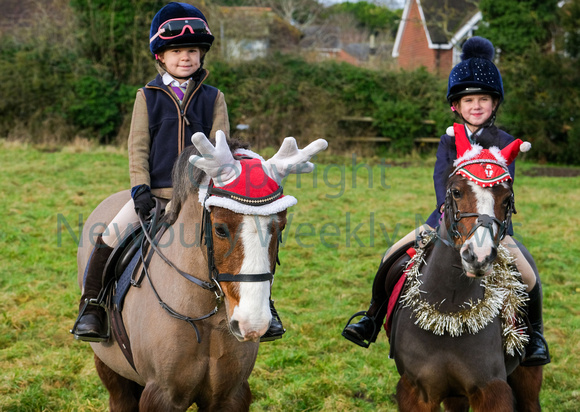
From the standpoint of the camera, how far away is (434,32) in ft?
99.2

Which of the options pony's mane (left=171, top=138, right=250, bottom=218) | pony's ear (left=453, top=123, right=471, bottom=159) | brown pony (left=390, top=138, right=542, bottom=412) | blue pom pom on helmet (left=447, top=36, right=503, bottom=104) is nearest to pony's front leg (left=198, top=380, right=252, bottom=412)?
pony's mane (left=171, top=138, right=250, bottom=218)

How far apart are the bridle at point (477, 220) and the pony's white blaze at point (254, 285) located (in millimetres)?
1193

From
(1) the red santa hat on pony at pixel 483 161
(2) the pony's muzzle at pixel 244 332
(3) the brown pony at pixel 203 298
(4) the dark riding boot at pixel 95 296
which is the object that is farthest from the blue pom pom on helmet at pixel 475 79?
(4) the dark riding boot at pixel 95 296

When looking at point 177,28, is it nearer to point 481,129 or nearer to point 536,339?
point 481,129

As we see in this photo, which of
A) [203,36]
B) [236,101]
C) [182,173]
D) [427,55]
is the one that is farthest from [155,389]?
[427,55]

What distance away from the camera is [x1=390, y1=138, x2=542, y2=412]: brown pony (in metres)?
3.16

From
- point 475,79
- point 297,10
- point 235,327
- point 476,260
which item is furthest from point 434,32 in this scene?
point 235,327

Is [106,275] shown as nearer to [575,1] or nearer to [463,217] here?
[463,217]

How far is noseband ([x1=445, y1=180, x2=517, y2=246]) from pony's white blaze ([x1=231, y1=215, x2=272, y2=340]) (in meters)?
1.19

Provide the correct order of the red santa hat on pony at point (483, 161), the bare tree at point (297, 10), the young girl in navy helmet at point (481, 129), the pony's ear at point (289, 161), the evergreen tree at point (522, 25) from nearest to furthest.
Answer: the pony's ear at point (289, 161)
the red santa hat on pony at point (483, 161)
the young girl in navy helmet at point (481, 129)
the evergreen tree at point (522, 25)
the bare tree at point (297, 10)

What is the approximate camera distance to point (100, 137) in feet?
59.7

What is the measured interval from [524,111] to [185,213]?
701 inches

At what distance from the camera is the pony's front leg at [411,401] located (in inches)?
138

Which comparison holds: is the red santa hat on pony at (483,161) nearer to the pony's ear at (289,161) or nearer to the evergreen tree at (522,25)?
the pony's ear at (289,161)
